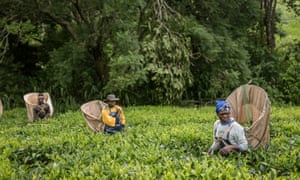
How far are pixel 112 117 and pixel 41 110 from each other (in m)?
3.94

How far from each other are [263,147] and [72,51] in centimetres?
901

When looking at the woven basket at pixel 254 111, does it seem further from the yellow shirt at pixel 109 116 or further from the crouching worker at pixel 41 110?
the crouching worker at pixel 41 110

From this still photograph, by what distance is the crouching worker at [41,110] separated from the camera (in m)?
9.99

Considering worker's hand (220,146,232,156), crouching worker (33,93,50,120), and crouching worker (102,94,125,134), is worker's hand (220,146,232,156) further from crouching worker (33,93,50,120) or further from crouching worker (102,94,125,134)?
crouching worker (33,93,50,120)

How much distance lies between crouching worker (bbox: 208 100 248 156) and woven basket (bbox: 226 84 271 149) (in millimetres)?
234

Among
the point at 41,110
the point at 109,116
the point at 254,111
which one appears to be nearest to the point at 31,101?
the point at 41,110

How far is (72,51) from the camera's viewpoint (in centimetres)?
1262

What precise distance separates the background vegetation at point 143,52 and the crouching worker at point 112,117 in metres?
3.59

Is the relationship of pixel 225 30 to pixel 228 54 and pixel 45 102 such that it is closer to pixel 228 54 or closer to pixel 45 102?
pixel 228 54

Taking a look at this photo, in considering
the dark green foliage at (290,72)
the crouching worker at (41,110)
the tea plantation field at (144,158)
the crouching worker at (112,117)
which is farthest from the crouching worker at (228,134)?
the dark green foliage at (290,72)

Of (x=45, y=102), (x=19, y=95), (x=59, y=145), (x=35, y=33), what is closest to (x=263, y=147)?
(x=59, y=145)

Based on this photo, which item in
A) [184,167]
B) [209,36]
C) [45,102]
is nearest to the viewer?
[184,167]

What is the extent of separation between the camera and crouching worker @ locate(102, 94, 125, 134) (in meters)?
6.94

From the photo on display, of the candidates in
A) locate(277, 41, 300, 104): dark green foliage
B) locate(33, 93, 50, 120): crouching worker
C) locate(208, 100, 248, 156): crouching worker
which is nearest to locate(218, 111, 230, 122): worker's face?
locate(208, 100, 248, 156): crouching worker
